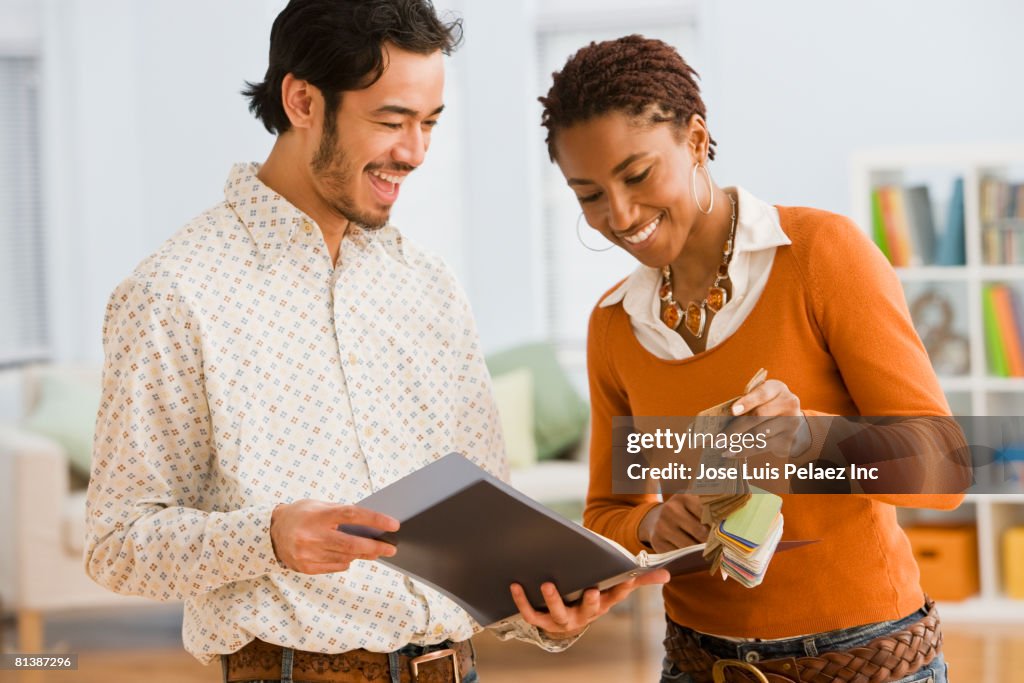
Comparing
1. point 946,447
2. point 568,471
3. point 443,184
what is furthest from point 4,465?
point 946,447

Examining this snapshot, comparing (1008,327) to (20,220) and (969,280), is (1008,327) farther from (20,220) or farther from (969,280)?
(20,220)

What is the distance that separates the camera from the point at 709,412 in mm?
1311

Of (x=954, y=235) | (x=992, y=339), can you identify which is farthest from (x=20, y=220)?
(x=992, y=339)

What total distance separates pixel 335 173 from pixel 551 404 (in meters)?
3.31

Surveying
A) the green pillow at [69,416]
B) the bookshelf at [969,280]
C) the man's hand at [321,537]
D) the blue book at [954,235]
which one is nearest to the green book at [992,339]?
the bookshelf at [969,280]

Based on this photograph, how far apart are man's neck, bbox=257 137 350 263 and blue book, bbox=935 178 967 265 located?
3.56 m

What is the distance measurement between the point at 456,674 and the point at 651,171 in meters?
0.67

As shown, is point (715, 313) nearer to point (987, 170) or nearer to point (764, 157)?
point (987, 170)

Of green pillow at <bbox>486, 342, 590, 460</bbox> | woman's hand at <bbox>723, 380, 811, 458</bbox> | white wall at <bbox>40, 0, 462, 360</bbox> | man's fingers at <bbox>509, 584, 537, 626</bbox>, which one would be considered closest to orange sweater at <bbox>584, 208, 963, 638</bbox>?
woman's hand at <bbox>723, 380, 811, 458</bbox>

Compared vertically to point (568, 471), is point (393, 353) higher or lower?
higher

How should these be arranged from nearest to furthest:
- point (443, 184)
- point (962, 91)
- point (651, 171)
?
point (651, 171) < point (962, 91) < point (443, 184)

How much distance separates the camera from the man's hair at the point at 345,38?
150cm

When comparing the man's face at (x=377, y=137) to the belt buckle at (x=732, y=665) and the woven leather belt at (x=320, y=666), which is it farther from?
the belt buckle at (x=732, y=665)

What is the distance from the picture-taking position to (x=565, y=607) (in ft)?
4.67
